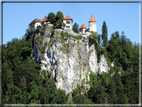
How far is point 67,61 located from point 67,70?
4.54 feet

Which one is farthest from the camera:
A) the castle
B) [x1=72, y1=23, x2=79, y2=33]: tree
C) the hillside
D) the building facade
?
[x1=72, y1=23, x2=79, y2=33]: tree

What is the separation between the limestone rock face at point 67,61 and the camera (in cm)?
4169

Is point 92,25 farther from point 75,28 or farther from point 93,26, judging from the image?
point 75,28

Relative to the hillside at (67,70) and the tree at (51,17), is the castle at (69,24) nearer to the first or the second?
the tree at (51,17)

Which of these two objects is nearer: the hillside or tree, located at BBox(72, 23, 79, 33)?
the hillside

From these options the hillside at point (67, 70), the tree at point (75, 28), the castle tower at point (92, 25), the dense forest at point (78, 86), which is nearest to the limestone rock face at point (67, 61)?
the hillside at point (67, 70)

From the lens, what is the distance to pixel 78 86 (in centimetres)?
4228

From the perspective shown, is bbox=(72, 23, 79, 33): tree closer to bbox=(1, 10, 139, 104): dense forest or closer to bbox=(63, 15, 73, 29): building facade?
bbox=(63, 15, 73, 29): building facade

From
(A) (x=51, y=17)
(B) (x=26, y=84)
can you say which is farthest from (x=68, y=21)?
(B) (x=26, y=84)

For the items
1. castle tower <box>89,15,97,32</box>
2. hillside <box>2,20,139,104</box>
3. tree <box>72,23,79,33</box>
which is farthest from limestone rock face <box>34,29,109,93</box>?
castle tower <box>89,15,97,32</box>

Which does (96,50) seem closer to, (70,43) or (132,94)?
(70,43)

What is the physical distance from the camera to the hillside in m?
40.1

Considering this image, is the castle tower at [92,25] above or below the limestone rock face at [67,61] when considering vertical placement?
above

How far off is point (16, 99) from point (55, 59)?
8.21m
